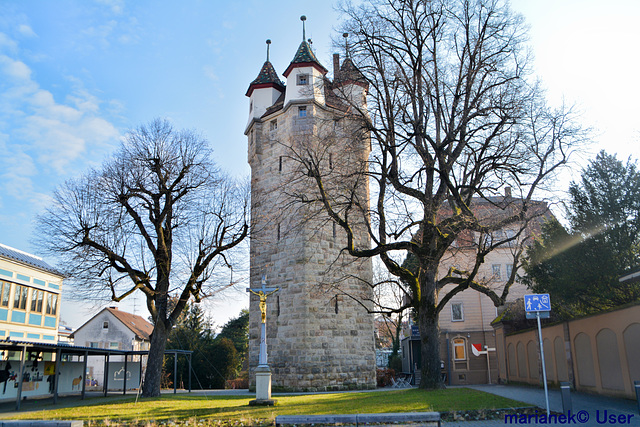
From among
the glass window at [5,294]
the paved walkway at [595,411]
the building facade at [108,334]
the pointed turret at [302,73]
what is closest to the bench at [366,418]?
the paved walkway at [595,411]

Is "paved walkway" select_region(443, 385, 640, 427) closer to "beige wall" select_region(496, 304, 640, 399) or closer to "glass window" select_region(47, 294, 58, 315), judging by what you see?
"beige wall" select_region(496, 304, 640, 399)

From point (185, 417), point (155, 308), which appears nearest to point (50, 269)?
point (155, 308)

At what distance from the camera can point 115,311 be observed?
48.9m

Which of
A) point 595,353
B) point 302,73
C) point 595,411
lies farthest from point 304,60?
point 595,411

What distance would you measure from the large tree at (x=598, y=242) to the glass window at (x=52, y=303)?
2809 cm

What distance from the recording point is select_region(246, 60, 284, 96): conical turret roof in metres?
28.7

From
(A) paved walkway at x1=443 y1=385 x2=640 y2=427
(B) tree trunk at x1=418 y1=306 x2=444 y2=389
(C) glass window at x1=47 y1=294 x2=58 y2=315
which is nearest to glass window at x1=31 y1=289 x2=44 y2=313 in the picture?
(C) glass window at x1=47 y1=294 x2=58 y2=315

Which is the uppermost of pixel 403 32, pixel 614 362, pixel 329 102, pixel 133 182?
pixel 329 102

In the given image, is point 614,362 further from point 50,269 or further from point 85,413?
point 50,269

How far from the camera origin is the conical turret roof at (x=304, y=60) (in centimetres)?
2648

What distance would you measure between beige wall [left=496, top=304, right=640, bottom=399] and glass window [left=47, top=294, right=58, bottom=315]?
27.3 metres

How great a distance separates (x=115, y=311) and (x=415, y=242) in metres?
41.3

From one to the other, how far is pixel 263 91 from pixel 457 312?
19.0 metres

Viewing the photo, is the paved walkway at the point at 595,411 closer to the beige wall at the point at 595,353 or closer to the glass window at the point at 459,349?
the beige wall at the point at 595,353
